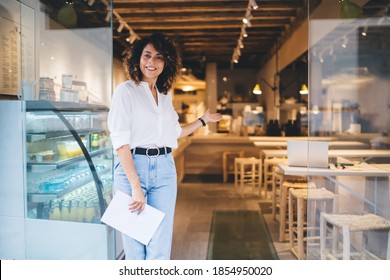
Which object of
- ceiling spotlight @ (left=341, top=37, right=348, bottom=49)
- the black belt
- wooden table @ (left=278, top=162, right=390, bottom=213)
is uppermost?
ceiling spotlight @ (left=341, top=37, right=348, bottom=49)

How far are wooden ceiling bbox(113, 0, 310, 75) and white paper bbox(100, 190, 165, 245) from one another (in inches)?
163

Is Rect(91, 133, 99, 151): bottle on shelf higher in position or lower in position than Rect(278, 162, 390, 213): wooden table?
higher

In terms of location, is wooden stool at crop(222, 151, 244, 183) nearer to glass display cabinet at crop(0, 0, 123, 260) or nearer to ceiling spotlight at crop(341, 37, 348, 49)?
ceiling spotlight at crop(341, 37, 348, 49)

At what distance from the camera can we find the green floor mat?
161 inches

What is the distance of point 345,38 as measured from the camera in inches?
171

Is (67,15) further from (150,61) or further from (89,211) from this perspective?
(89,211)

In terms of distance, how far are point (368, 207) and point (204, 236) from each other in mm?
1816

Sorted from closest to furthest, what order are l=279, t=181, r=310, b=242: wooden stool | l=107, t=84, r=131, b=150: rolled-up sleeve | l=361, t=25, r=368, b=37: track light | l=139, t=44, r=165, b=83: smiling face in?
l=107, t=84, r=131, b=150: rolled-up sleeve < l=139, t=44, r=165, b=83: smiling face < l=361, t=25, r=368, b=37: track light < l=279, t=181, r=310, b=242: wooden stool

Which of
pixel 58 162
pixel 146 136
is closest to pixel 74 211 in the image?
pixel 58 162

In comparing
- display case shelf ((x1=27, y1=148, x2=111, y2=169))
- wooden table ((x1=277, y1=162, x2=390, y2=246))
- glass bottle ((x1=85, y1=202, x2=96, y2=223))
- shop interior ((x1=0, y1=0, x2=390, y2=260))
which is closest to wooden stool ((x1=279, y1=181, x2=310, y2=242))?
shop interior ((x1=0, y1=0, x2=390, y2=260))

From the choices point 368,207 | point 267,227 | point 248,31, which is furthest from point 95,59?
point 248,31

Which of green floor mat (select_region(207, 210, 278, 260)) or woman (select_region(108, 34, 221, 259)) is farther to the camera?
green floor mat (select_region(207, 210, 278, 260))

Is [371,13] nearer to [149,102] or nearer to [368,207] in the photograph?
[368,207]

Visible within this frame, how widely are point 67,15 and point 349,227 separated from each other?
2356 mm
